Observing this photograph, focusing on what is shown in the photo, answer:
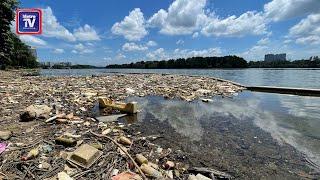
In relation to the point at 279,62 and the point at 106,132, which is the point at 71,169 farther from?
the point at 279,62

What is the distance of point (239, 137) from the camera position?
6598 millimetres

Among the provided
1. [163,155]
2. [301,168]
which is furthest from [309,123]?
[163,155]

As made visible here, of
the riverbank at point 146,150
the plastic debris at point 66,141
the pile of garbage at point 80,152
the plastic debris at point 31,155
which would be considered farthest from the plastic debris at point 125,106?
the plastic debris at point 31,155

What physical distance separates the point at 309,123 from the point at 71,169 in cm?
735

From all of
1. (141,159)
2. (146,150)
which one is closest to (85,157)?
(141,159)

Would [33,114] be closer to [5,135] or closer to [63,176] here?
[5,135]

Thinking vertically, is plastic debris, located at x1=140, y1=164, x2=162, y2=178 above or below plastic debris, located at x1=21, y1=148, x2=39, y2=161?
below

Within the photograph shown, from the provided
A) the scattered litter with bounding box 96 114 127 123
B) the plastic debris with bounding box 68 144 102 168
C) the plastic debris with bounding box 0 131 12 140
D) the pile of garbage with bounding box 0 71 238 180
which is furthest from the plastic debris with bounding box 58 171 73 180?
the scattered litter with bounding box 96 114 127 123

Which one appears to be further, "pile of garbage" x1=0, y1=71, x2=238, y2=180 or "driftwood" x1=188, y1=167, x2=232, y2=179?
"driftwood" x1=188, y1=167, x2=232, y2=179

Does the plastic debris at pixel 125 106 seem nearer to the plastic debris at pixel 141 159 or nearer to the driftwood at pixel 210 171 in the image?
the plastic debris at pixel 141 159

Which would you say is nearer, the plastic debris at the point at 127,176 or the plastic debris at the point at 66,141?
the plastic debris at the point at 127,176

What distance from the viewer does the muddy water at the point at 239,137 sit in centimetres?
488

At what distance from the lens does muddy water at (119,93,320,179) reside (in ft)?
16.0

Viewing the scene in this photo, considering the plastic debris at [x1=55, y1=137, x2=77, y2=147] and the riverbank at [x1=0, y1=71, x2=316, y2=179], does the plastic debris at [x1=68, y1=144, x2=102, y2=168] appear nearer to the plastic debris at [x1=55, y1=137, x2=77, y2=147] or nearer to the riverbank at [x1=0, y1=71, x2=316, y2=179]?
the riverbank at [x1=0, y1=71, x2=316, y2=179]
